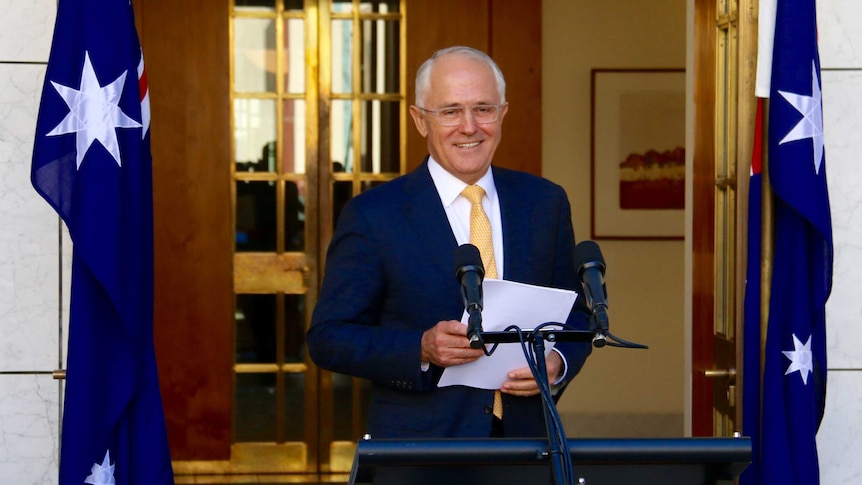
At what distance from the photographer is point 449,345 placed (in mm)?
2326

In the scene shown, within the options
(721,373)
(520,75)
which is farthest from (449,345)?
(520,75)

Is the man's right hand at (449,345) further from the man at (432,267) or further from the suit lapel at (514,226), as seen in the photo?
the suit lapel at (514,226)

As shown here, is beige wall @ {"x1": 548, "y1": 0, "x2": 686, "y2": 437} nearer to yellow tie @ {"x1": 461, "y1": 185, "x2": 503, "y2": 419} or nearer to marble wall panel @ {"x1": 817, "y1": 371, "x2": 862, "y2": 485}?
marble wall panel @ {"x1": 817, "y1": 371, "x2": 862, "y2": 485}

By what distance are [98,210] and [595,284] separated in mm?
1634

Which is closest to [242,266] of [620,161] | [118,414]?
[620,161]

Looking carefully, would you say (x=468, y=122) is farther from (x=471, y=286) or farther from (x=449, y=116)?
(x=471, y=286)

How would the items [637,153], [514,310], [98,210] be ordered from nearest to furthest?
[514,310], [98,210], [637,153]

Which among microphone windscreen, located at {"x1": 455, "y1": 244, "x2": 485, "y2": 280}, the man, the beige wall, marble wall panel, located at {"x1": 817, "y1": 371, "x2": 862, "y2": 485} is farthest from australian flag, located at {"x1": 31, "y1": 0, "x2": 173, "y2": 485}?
the beige wall

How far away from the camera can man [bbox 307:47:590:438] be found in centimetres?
254

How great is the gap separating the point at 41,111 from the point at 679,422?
4805 mm

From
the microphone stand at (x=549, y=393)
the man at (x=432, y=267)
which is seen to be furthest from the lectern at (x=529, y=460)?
the man at (x=432, y=267)

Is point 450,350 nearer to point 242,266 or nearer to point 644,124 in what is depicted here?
point 242,266

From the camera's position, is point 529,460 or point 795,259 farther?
point 795,259

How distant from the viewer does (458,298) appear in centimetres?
261
